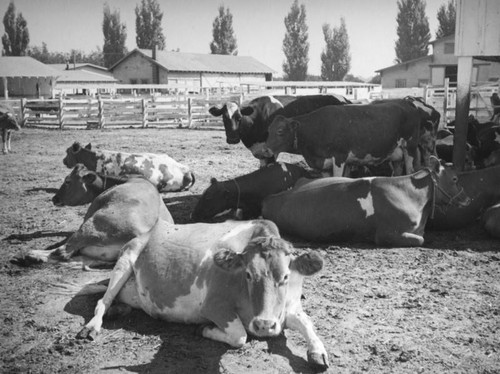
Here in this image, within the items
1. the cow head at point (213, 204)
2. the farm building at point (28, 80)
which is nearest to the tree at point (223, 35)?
the farm building at point (28, 80)

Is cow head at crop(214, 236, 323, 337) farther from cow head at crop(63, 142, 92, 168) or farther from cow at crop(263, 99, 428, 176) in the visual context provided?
cow head at crop(63, 142, 92, 168)

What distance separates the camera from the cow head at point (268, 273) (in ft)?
14.2

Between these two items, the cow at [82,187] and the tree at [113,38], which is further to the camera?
the tree at [113,38]

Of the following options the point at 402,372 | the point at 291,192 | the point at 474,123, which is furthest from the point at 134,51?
the point at 402,372

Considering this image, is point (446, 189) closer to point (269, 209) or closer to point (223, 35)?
point (269, 209)

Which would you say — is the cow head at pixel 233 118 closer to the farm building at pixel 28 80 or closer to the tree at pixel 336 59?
the farm building at pixel 28 80

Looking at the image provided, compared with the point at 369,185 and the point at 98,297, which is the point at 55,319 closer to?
the point at 98,297

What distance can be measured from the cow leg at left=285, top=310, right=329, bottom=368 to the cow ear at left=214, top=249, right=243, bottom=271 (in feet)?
2.04

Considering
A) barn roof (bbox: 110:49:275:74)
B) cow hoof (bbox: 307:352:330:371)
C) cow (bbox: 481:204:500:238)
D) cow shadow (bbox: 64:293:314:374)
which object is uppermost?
barn roof (bbox: 110:49:275:74)

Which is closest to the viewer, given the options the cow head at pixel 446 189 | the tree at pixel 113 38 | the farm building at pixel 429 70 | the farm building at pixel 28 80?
the cow head at pixel 446 189

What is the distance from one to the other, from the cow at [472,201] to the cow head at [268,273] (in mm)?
4193

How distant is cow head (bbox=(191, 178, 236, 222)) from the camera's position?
909cm

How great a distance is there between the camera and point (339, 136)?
10211mm

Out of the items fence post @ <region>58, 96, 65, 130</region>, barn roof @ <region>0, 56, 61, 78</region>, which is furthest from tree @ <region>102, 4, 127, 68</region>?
fence post @ <region>58, 96, 65, 130</region>
